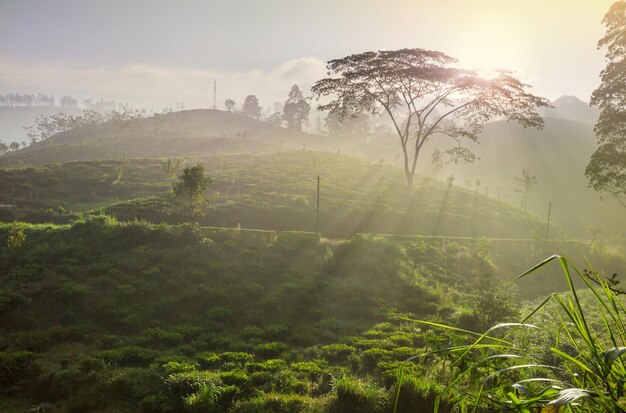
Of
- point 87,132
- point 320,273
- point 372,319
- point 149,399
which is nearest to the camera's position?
point 149,399

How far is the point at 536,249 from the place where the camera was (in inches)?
1372

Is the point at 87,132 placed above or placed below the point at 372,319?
above

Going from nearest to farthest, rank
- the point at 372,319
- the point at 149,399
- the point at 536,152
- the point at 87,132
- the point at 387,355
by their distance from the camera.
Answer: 1. the point at 149,399
2. the point at 387,355
3. the point at 372,319
4. the point at 536,152
5. the point at 87,132

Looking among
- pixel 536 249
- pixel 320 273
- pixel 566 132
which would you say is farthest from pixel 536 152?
pixel 320 273

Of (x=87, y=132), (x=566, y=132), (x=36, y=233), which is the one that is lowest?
(x=36, y=233)

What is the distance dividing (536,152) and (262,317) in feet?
425

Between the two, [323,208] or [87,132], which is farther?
[87,132]

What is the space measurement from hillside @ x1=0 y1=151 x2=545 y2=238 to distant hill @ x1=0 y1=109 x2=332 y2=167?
26.1 m

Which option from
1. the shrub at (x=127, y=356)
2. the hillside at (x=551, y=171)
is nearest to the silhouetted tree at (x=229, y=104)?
the hillside at (x=551, y=171)

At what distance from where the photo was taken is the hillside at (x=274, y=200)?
114 ft

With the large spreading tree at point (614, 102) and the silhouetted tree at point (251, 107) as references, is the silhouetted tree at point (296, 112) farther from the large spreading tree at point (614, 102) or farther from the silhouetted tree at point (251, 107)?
the large spreading tree at point (614, 102)

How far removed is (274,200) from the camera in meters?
39.8

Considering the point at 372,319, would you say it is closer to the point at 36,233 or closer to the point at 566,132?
the point at 36,233

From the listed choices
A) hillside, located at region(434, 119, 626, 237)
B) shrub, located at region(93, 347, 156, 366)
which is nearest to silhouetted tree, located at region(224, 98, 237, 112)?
hillside, located at region(434, 119, 626, 237)
